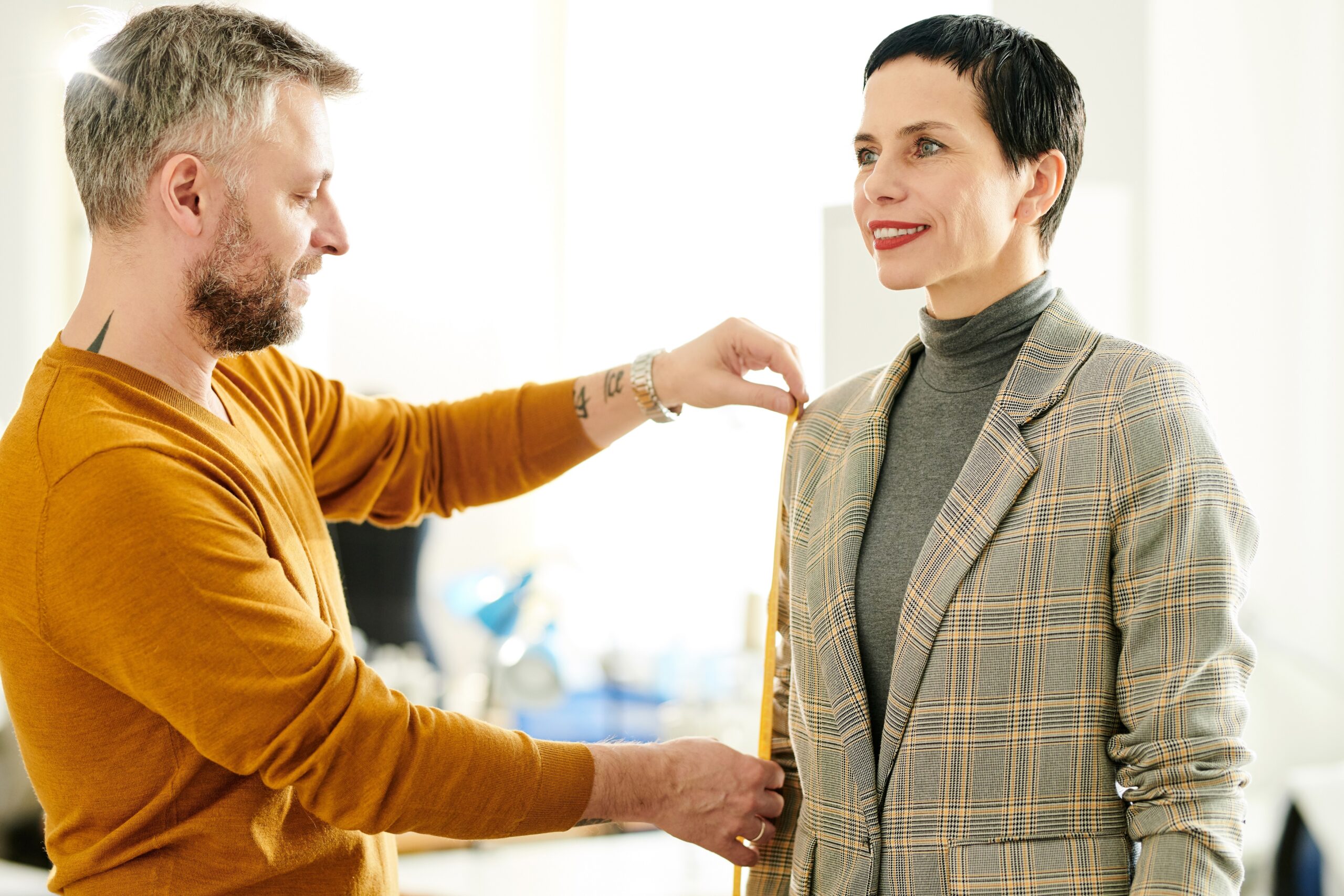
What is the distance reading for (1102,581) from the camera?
1146 millimetres

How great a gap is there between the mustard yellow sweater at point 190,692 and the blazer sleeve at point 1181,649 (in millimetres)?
663

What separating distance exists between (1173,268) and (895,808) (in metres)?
2.23

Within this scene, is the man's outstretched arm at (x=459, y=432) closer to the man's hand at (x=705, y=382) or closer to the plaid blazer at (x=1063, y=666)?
the man's hand at (x=705, y=382)

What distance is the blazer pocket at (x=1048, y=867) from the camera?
1.14m

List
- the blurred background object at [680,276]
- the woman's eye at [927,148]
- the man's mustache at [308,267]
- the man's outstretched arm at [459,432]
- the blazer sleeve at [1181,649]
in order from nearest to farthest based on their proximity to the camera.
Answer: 1. the blazer sleeve at [1181,649]
2. the woman's eye at [927,148]
3. the man's mustache at [308,267]
4. the man's outstretched arm at [459,432]
5. the blurred background object at [680,276]

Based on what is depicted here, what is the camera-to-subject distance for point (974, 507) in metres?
1.22

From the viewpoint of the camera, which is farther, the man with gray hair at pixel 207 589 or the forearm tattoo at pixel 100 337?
the forearm tattoo at pixel 100 337

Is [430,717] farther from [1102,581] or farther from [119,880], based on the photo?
[1102,581]

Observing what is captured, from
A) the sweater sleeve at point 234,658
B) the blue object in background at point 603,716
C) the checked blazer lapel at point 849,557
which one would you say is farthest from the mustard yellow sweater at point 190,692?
the blue object in background at point 603,716

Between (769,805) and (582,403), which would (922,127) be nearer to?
(582,403)

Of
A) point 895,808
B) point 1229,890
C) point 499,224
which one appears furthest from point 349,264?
point 1229,890

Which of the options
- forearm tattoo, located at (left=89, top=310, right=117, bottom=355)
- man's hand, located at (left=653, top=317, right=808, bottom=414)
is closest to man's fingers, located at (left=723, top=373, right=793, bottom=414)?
man's hand, located at (left=653, top=317, right=808, bottom=414)

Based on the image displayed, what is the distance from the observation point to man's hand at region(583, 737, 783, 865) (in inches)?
54.7

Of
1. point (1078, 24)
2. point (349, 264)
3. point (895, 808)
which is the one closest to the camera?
point (895, 808)
